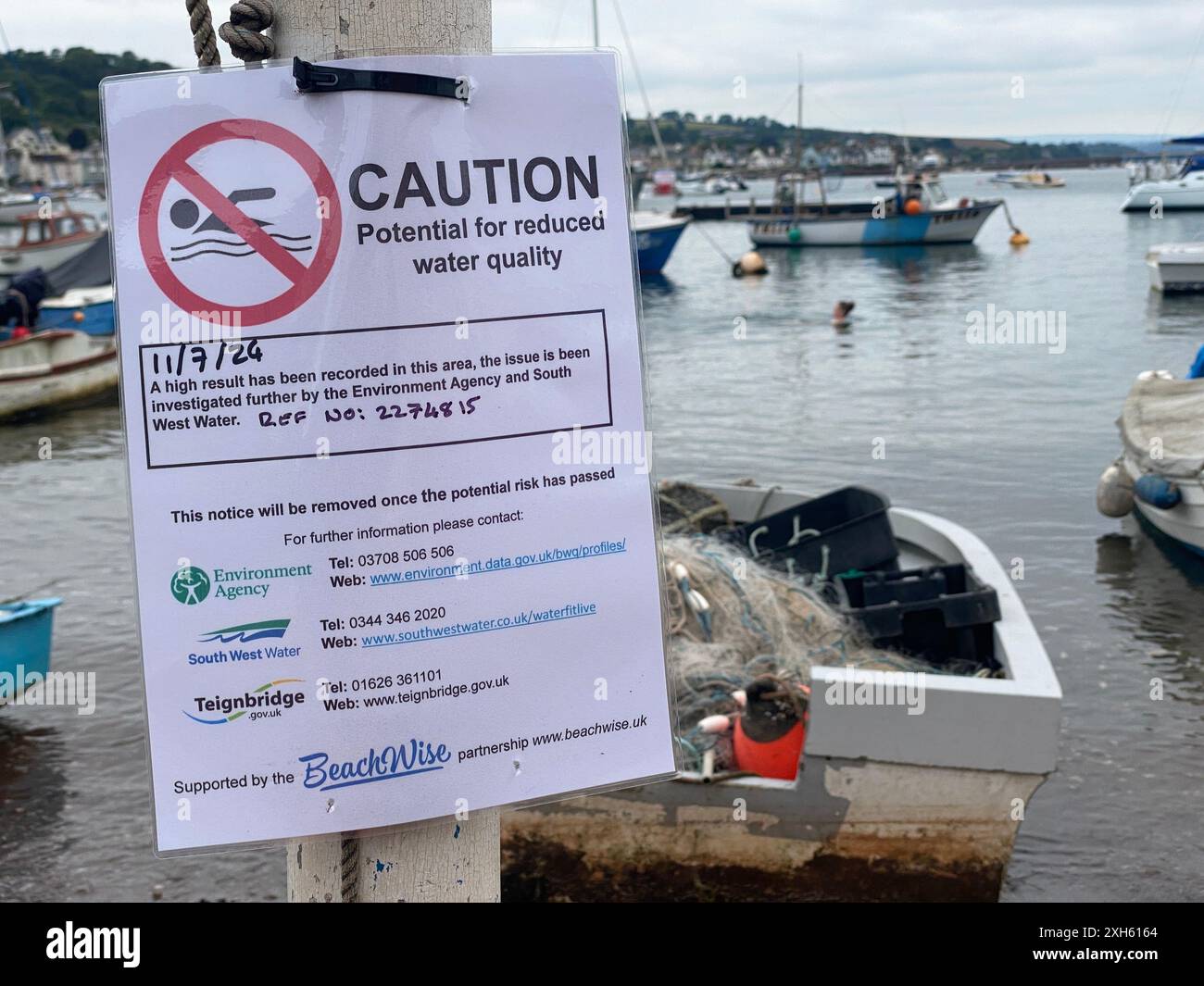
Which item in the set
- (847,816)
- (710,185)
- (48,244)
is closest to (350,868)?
(847,816)

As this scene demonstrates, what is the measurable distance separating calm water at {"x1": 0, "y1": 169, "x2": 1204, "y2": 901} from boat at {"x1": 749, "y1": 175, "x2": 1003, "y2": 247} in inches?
664

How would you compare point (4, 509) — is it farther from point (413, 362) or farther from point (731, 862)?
point (413, 362)

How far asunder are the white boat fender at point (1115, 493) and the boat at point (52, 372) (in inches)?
610

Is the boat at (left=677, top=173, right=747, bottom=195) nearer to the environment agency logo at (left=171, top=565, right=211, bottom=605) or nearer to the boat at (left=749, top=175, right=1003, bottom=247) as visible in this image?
the boat at (left=749, top=175, right=1003, bottom=247)

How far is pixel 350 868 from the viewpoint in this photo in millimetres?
1923

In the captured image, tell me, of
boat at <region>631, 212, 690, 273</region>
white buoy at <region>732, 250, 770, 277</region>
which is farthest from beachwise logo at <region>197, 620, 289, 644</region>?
white buoy at <region>732, 250, 770, 277</region>

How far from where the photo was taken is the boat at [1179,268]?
32875mm

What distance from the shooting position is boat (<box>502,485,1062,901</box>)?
5.43 metres

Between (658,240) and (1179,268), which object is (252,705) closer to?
(1179,268)

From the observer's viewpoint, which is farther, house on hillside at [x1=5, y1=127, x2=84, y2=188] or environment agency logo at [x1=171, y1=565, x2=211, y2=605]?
house on hillside at [x1=5, y1=127, x2=84, y2=188]

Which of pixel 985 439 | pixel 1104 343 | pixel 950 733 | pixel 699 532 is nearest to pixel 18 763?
pixel 699 532

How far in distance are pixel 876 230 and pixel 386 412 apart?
2219 inches
